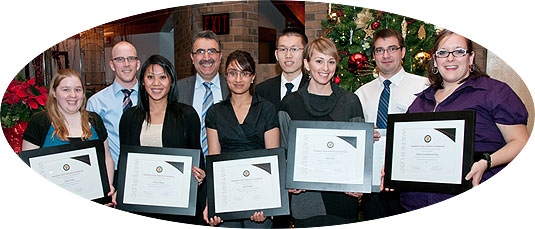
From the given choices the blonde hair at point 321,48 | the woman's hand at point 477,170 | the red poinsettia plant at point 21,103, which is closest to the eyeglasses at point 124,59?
the red poinsettia plant at point 21,103

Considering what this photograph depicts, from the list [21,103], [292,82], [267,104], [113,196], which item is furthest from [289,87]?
[21,103]

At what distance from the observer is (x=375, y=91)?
8.73 feet

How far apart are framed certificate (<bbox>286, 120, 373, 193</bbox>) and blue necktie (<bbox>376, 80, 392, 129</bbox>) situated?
0.81 feet

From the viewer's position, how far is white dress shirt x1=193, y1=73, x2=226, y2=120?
2641 mm

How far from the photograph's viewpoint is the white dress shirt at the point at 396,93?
2.60m

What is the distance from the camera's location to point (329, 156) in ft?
7.95

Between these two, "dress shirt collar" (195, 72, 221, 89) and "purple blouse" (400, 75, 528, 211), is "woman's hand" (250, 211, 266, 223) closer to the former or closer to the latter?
"dress shirt collar" (195, 72, 221, 89)

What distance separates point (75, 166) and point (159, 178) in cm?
53

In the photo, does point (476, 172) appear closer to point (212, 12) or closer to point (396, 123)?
point (396, 123)

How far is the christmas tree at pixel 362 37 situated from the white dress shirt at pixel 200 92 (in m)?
0.80

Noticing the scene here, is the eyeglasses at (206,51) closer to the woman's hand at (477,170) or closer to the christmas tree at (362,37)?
the christmas tree at (362,37)

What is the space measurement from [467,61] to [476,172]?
64 cm

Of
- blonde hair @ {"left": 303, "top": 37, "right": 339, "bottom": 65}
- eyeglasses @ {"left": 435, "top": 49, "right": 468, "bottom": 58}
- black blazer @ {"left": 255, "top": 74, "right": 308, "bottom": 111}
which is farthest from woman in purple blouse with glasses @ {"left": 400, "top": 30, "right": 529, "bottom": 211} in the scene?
black blazer @ {"left": 255, "top": 74, "right": 308, "bottom": 111}

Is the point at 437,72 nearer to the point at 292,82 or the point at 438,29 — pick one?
the point at 438,29
